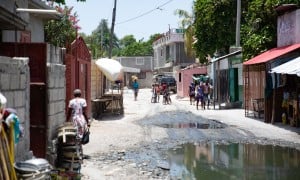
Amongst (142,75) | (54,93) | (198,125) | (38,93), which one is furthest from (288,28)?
(142,75)

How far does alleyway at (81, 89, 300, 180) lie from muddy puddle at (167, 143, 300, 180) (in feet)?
1.56

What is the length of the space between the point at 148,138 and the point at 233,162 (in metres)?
4.54

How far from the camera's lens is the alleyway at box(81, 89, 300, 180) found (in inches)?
412

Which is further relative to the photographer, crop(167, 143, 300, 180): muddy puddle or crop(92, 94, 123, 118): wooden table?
crop(92, 94, 123, 118): wooden table

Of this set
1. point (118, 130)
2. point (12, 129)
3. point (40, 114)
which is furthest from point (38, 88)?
point (118, 130)

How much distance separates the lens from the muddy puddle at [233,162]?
33.1 ft

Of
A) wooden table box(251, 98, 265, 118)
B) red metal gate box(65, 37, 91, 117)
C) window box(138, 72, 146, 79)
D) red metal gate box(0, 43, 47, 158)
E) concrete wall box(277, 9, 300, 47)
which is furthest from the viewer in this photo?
window box(138, 72, 146, 79)

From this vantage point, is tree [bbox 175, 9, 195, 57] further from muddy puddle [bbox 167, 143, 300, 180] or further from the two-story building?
muddy puddle [bbox 167, 143, 300, 180]

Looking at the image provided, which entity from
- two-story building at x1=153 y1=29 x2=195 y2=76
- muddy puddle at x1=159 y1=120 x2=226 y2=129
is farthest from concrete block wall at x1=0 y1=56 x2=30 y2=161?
two-story building at x1=153 y1=29 x2=195 y2=76

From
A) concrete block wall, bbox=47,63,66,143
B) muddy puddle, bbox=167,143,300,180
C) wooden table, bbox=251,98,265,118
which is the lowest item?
muddy puddle, bbox=167,143,300,180

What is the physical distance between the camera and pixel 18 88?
7.15 meters

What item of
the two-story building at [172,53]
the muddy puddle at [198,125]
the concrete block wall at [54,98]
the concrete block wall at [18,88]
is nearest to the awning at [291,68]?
the muddy puddle at [198,125]

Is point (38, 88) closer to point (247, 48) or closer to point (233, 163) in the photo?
point (233, 163)

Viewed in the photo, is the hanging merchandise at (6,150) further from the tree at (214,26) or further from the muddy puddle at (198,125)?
the tree at (214,26)
